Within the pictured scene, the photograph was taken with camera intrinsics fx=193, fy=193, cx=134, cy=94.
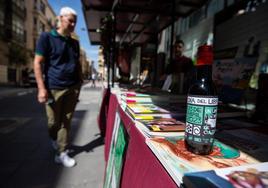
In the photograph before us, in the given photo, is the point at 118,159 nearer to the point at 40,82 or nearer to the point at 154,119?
the point at 154,119

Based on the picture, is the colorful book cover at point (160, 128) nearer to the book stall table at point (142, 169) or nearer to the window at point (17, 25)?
the book stall table at point (142, 169)

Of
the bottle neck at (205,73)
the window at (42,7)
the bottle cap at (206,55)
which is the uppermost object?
the window at (42,7)

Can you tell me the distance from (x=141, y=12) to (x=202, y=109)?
2.43m

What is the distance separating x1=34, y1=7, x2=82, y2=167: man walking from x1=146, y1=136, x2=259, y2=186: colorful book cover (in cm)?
151

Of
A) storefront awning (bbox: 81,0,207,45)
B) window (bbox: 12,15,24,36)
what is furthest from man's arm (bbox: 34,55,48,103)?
window (bbox: 12,15,24,36)

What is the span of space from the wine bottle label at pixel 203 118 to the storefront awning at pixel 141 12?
2.07 m

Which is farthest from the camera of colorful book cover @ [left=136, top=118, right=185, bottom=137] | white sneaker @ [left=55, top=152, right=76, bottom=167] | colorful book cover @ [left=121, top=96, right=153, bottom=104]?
white sneaker @ [left=55, top=152, right=76, bottom=167]

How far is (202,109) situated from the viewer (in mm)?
521

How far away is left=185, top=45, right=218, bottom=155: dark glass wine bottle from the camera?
52 cm

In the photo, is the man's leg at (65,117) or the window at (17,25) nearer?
the man's leg at (65,117)

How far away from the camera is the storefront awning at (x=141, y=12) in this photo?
2482 millimetres

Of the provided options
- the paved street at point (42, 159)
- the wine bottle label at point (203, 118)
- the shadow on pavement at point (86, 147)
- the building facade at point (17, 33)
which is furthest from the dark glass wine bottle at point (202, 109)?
the building facade at point (17, 33)

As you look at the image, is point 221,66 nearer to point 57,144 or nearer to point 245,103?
point 245,103

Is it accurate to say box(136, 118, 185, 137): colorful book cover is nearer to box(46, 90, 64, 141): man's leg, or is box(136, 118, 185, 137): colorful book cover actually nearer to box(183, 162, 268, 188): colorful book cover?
box(183, 162, 268, 188): colorful book cover
